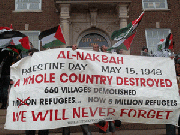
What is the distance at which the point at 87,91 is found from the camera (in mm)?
3857

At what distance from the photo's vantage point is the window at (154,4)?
506 inches

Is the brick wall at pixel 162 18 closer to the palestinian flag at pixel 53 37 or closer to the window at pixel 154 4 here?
the window at pixel 154 4

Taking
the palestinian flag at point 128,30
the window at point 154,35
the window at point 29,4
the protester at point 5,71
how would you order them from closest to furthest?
the palestinian flag at point 128,30, the protester at point 5,71, the window at point 29,4, the window at point 154,35

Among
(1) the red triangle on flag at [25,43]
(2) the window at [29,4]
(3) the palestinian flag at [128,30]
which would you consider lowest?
(1) the red triangle on flag at [25,43]

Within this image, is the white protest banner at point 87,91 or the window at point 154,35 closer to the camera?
the white protest banner at point 87,91

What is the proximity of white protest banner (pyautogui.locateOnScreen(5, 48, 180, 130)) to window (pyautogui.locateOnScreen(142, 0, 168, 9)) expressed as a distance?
9.56m

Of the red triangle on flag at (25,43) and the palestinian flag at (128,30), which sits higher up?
the palestinian flag at (128,30)

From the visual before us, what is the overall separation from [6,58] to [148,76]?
3.87 metres

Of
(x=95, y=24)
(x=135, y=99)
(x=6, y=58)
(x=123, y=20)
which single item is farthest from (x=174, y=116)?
(x=95, y=24)

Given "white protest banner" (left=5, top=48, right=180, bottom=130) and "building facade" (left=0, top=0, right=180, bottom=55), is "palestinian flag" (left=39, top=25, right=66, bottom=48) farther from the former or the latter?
"building facade" (left=0, top=0, right=180, bottom=55)

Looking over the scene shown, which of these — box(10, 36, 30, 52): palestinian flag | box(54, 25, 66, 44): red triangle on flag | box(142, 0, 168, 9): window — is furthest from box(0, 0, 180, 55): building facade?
box(54, 25, 66, 44): red triangle on flag

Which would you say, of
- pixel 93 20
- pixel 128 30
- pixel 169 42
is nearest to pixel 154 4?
pixel 93 20

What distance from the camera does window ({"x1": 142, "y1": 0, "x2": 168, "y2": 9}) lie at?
42.2 ft

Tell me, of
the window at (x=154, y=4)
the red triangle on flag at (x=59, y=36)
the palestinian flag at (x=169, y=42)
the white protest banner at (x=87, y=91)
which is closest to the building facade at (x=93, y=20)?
the window at (x=154, y=4)
